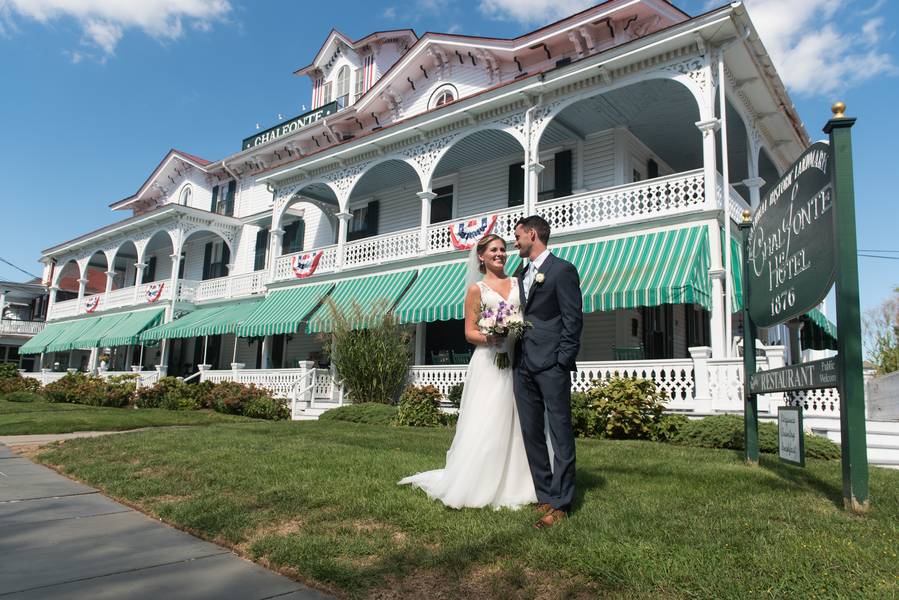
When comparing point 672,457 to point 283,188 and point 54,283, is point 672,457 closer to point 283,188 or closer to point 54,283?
point 283,188

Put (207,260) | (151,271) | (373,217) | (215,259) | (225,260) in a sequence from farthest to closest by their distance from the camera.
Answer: (151,271)
(207,260)
(215,259)
(225,260)
(373,217)

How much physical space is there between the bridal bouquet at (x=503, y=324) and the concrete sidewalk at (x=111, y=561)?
207 centimetres

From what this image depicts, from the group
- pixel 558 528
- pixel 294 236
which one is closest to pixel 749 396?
pixel 558 528

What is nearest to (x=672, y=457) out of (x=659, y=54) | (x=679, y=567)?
(x=679, y=567)

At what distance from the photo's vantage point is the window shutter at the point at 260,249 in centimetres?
2502

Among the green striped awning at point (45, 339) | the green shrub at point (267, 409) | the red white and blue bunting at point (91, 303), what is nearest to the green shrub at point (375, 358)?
the green shrub at point (267, 409)

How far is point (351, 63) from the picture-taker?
25250 mm

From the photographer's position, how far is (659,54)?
1295cm

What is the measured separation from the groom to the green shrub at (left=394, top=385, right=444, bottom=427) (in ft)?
27.2

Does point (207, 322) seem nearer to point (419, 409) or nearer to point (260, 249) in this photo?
point (260, 249)

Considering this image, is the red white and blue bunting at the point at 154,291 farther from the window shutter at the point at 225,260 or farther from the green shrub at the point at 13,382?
the green shrub at the point at 13,382

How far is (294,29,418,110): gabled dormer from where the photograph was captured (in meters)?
24.4

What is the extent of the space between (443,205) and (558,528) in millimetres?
16526

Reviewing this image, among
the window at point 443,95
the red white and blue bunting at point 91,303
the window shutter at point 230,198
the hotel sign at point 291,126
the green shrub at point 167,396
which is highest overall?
the hotel sign at point 291,126
